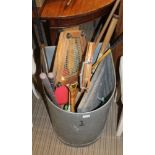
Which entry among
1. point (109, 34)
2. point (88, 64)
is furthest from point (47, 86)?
point (109, 34)

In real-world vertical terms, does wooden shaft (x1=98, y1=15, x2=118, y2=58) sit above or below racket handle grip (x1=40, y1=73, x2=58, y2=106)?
above

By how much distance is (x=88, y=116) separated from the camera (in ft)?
3.93

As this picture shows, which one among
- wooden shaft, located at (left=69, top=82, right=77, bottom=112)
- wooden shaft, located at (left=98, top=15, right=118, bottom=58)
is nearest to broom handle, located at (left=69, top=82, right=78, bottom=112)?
wooden shaft, located at (left=69, top=82, right=77, bottom=112)

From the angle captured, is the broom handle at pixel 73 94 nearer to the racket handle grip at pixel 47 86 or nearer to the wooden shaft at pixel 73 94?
the wooden shaft at pixel 73 94

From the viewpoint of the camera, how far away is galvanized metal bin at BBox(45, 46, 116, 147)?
1214mm

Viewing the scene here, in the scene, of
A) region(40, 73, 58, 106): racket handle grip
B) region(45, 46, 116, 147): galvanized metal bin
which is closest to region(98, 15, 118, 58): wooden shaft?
region(45, 46, 116, 147): galvanized metal bin

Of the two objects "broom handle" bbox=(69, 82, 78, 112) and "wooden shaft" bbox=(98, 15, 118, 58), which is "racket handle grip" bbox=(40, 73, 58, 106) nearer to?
"broom handle" bbox=(69, 82, 78, 112)

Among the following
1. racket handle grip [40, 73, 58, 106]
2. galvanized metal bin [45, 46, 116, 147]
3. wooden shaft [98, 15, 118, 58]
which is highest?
wooden shaft [98, 15, 118, 58]

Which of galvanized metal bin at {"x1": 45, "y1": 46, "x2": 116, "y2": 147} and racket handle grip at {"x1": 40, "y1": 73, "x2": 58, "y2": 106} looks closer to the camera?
racket handle grip at {"x1": 40, "y1": 73, "x2": 58, "y2": 106}

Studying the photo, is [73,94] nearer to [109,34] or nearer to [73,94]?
[73,94]
